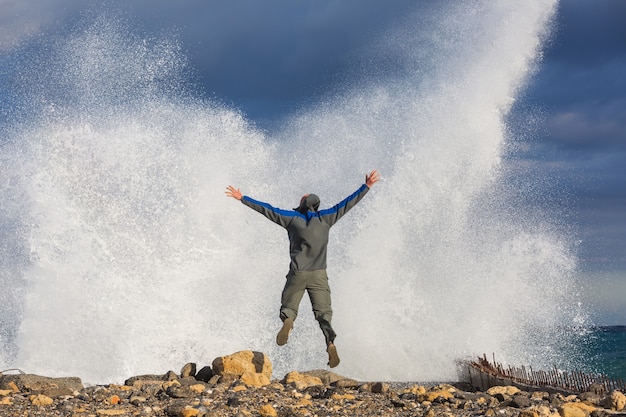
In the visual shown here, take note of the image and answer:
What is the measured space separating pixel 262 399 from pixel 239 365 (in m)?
1.69

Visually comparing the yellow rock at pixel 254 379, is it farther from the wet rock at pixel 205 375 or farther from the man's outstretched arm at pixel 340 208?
the man's outstretched arm at pixel 340 208

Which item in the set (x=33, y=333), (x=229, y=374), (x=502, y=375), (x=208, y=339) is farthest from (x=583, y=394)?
(x=33, y=333)

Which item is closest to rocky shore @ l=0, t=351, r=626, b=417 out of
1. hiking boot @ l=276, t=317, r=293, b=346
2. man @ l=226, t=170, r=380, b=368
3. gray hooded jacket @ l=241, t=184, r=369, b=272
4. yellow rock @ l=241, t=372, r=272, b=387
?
yellow rock @ l=241, t=372, r=272, b=387

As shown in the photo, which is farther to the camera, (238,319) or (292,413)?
(238,319)

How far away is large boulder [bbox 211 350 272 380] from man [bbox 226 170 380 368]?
2.03 feet

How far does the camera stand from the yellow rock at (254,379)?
9.30 meters

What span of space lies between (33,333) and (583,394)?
1384 centimetres

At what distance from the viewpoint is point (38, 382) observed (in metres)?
9.30

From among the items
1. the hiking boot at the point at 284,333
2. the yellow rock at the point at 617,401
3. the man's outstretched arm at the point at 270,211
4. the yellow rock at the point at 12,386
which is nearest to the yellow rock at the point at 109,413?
→ the yellow rock at the point at 12,386

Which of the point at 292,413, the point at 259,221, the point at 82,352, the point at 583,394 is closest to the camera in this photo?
the point at 292,413

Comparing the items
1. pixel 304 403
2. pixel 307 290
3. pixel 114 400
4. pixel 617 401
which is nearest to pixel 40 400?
pixel 114 400

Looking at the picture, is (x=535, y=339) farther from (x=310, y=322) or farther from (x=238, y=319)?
(x=238, y=319)

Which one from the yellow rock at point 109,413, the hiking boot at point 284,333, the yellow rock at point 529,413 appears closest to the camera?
the yellow rock at point 529,413

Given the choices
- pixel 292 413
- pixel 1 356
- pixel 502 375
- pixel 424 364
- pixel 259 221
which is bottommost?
pixel 292 413
